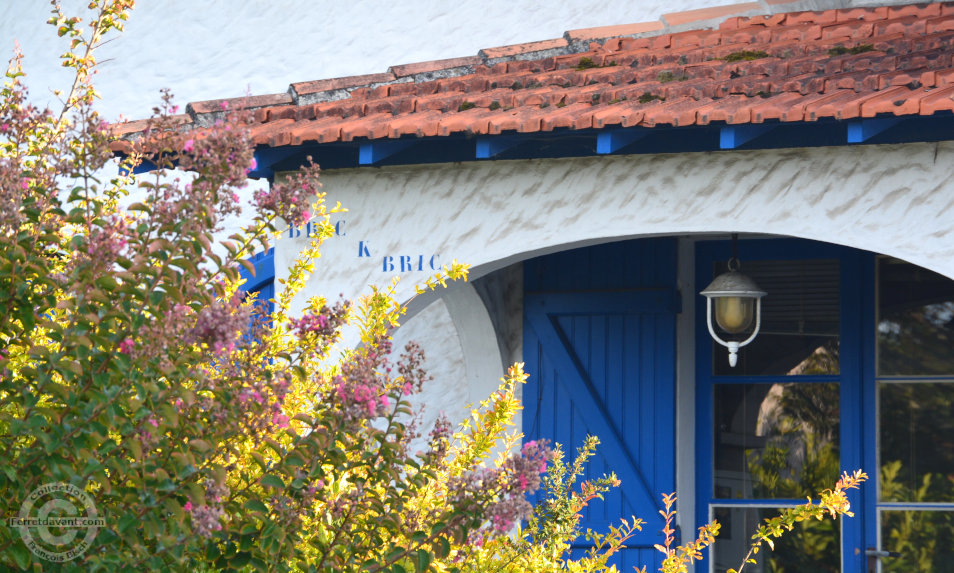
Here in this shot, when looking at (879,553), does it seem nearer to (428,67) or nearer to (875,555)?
(875,555)

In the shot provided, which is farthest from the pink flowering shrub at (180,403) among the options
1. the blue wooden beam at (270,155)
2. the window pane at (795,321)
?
the window pane at (795,321)

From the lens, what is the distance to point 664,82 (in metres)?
5.16

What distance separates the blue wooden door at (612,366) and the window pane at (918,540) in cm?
110

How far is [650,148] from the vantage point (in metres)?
4.85

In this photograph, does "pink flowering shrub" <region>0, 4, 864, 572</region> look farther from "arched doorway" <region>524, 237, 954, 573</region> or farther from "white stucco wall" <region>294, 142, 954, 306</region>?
"arched doorway" <region>524, 237, 954, 573</region>

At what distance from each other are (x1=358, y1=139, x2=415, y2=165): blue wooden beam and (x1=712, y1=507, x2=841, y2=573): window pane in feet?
8.42

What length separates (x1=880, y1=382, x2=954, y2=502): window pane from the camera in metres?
5.52

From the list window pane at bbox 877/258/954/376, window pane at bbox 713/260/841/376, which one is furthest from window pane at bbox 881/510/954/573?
window pane at bbox 713/260/841/376

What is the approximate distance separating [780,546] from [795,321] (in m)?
1.17

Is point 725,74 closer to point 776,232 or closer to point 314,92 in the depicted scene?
point 776,232

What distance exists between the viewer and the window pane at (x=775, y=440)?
19.1 ft

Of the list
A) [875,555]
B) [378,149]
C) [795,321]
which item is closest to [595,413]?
[795,321]

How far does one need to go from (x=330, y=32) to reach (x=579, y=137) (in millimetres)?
3884

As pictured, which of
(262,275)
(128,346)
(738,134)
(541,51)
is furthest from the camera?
(262,275)
